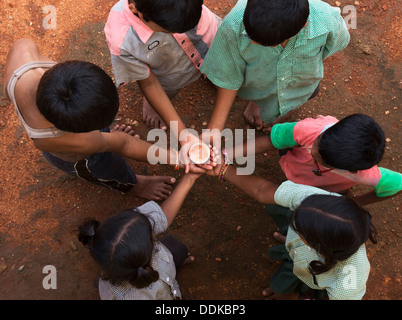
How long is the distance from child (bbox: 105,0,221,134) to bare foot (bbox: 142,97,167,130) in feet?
1.10

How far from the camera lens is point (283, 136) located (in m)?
2.06

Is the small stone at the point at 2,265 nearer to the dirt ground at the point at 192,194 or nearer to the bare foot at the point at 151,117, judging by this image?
the dirt ground at the point at 192,194

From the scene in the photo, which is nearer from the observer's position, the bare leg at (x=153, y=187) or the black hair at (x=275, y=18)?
the black hair at (x=275, y=18)

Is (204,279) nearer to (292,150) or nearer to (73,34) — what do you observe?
(292,150)

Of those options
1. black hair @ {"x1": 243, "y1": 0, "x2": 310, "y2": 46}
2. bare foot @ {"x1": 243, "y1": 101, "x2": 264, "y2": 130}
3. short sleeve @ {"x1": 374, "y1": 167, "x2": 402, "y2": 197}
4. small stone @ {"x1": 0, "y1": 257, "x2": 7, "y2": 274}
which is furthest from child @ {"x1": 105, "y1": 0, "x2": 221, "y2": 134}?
small stone @ {"x1": 0, "y1": 257, "x2": 7, "y2": 274}

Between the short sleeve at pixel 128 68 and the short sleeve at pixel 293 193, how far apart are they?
1.06m

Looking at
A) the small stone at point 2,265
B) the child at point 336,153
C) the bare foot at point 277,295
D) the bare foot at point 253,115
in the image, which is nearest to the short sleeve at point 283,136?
the child at point 336,153

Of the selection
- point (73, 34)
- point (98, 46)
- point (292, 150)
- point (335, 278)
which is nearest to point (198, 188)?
point (292, 150)

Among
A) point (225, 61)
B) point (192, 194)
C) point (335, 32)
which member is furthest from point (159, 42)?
point (192, 194)

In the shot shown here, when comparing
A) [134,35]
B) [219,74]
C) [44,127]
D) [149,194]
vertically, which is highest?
[134,35]

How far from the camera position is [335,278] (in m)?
1.72

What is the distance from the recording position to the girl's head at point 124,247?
5.23 ft

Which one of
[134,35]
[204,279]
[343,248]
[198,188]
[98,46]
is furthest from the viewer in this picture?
[98,46]
